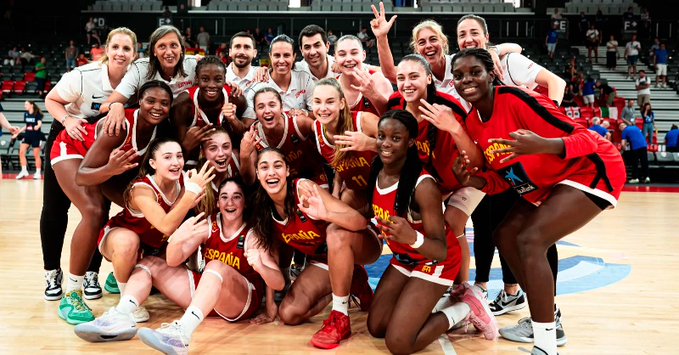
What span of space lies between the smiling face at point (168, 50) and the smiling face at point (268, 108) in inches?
25.7

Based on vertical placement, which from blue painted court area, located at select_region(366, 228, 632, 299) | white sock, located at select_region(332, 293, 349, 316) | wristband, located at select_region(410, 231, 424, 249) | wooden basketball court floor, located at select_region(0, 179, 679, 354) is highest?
wristband, located at select_region(410, 231, 424, 249)

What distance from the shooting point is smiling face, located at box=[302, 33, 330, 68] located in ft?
14.3

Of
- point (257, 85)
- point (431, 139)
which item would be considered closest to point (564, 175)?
point (431, 139)

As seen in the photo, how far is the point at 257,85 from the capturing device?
431 cm

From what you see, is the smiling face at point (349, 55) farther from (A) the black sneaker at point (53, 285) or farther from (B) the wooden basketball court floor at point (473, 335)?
(A) the black sneaker at point (53, 285)

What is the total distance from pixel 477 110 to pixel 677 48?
19071 mm

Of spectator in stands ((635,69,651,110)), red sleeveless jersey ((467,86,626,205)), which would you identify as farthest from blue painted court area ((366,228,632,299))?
spectator in stands ((635,69,651,110))

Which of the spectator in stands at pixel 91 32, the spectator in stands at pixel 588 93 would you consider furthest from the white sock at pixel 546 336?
the spectator in stands at pixel 91 32

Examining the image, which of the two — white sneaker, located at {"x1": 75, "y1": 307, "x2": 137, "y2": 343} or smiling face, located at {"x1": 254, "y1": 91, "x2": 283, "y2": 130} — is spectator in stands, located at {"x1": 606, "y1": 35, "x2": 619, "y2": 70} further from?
white sneaker, located at {"x1": 75, "y1": 307, "x2": 137, "y2": 343}

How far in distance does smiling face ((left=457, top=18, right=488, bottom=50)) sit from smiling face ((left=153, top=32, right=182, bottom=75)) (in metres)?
1.83

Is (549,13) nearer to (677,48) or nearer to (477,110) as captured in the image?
(677,48)

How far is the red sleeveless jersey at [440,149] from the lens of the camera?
3.48m

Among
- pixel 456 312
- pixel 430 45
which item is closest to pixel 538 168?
pixel 456 312

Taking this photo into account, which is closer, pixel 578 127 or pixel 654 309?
pixel 578 127
